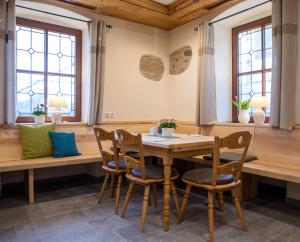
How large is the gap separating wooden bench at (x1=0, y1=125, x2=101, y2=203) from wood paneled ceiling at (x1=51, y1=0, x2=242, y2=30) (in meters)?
1.71

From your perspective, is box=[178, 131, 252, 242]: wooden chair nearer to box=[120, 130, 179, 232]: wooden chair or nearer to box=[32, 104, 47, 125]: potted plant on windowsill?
box=[120, 130, 179, 232]: wooden chair

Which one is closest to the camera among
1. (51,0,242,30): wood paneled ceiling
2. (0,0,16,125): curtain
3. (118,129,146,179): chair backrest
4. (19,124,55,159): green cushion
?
(118,129,146,179): chair backrest

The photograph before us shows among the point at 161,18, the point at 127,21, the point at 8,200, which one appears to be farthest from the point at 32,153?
the point at 161,18

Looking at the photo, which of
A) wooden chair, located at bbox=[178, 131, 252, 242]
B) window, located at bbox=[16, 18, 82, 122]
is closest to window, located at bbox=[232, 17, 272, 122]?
wooden chair, located at bbox=[178, 131, 252, 242]

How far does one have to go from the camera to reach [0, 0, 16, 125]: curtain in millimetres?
2912

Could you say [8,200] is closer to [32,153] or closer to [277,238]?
[32,153]

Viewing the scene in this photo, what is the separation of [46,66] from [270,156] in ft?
10.7

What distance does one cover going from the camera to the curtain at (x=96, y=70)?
354 cm

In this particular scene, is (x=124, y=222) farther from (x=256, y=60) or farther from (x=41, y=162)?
(x=256, y=60)

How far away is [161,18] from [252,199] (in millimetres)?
2951

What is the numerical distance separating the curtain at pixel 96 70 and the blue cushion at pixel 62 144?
1.40ft

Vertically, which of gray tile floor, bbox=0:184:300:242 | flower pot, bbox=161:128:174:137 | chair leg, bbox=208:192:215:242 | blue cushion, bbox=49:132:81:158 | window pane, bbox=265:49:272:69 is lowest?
gray tile floor, bbox=0:184:300:242

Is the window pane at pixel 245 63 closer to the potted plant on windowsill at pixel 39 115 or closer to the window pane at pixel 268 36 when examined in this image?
the window pane at pixel 268 36

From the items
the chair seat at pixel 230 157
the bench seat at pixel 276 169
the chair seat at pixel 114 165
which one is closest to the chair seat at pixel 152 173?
the chair seat at pixel 114 165
